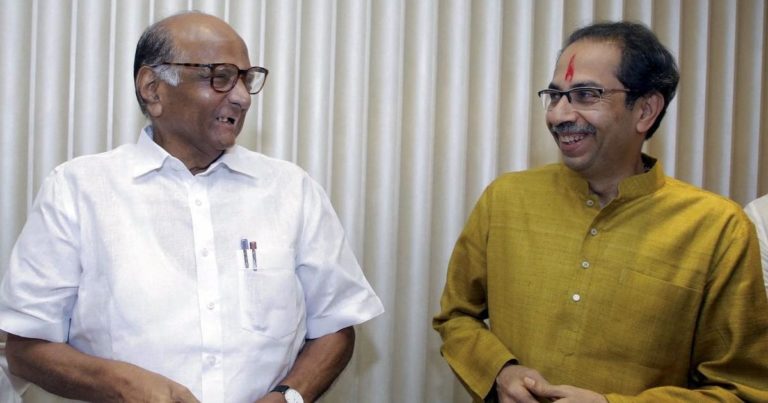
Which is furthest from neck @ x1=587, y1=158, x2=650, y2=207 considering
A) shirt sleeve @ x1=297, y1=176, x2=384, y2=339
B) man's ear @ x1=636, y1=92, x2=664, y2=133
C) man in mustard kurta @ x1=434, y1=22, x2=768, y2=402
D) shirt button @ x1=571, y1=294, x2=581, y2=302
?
shirt sleeve @ x1=297, y1=176, x2=384, y2=339

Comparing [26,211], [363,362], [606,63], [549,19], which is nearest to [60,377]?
[26,211]

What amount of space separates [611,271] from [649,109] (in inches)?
15.5

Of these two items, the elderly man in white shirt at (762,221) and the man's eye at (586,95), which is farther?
the elderly man in white shirt at (762,221)

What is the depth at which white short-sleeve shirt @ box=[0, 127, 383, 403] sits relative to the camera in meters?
1.44

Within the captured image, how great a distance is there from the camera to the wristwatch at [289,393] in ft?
4.76

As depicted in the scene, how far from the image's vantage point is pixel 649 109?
1.63m

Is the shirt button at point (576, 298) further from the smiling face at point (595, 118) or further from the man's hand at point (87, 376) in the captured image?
the man's hand at point (87, 376)

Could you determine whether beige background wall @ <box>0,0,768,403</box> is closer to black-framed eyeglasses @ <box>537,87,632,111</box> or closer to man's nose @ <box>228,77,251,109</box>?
man's nose @ <box>228,77,251,109</box>

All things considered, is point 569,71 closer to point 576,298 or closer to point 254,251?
point 576,298

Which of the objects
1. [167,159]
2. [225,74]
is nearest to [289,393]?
[167,159]

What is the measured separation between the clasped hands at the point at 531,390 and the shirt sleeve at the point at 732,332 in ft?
0.19

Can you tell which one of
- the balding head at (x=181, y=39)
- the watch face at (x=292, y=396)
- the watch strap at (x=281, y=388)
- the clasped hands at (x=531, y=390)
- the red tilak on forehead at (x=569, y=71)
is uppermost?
the balding head at (x=181, y=39)

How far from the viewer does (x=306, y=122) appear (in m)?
2.22

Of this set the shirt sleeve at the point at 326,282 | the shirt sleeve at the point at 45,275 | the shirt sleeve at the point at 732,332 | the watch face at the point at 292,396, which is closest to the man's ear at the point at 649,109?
the shirt sleeve at the point at 732,332
